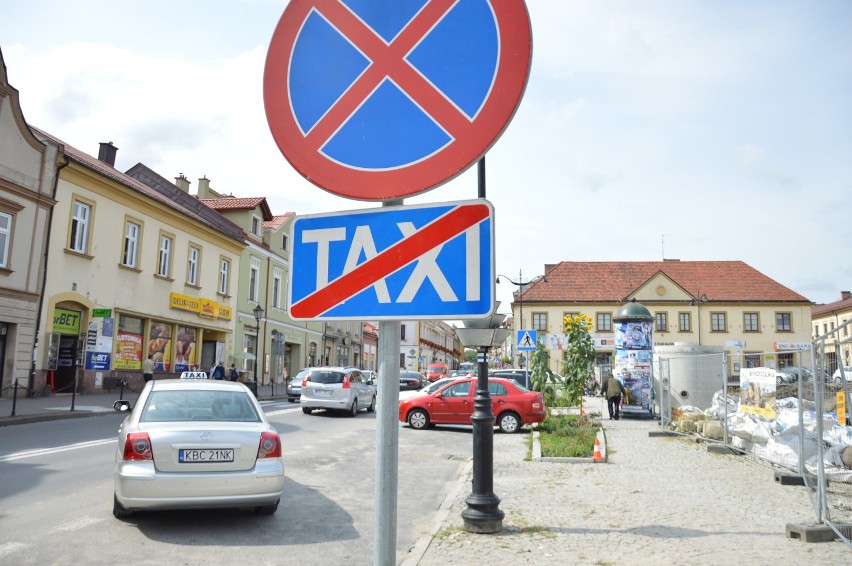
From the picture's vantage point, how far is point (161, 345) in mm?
30312

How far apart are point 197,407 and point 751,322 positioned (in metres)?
64.1

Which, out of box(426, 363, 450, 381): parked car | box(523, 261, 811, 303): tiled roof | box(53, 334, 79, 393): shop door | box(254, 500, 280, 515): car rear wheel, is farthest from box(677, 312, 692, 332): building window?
box(254, 500, 280, 515): car rear wheel

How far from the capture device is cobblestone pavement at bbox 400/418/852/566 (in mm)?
6051

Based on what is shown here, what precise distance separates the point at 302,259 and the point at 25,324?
23872 millimetres

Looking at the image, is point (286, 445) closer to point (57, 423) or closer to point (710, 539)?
point (57, 423)

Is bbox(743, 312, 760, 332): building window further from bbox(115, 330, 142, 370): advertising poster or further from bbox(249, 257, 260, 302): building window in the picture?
bbox(115, 330, 142, 370): advertising poster

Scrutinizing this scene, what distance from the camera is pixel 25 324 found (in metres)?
22.1

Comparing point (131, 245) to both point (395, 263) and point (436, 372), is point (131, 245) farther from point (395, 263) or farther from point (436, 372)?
point (436, 372)

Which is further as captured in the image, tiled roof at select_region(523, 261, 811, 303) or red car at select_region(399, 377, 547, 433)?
tiled roof at select_region(523, 261, 811, 303)

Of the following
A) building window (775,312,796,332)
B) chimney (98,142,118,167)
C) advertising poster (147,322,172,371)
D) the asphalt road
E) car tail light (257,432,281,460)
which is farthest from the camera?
building window (775,312,796,332)

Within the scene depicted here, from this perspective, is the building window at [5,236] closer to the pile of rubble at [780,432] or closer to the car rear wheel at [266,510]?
the car rear wheel at [266,510]

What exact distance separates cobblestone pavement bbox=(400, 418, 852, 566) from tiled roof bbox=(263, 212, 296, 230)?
119ft

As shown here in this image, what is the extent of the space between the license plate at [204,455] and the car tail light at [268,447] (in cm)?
33

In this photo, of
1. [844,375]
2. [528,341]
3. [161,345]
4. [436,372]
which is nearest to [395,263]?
[844,375]
